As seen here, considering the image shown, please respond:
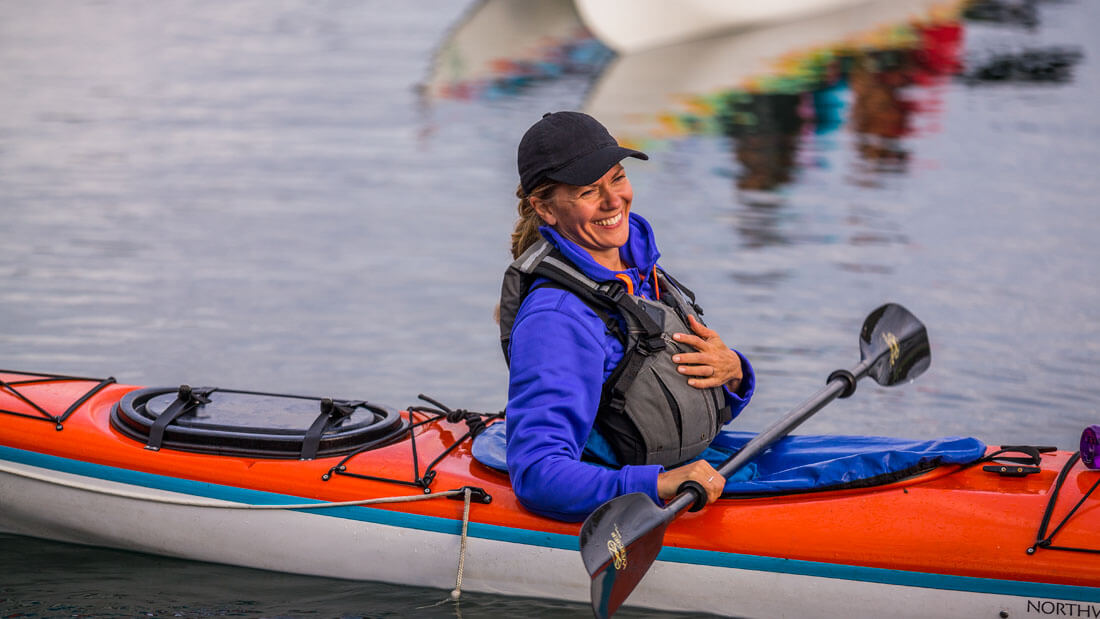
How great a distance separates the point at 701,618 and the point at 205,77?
32.8 feet

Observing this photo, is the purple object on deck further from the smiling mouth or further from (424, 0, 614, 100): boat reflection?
(424, 0, 614, 100): boat reflection

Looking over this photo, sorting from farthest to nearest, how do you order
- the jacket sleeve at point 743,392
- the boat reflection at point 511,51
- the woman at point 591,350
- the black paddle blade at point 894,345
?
1. the boat reflection at point 511,51
2. the black paddle blade at point 894,345
3. the jacket sleeve at point 743,392
4. the woman at point 591,350

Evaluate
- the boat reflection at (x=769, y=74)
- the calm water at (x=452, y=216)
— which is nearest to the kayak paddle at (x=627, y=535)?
the calm water at (x=452, y=216)

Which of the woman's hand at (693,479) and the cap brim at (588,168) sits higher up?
the cap brim at (588,168)

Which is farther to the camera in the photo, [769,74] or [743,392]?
[769,74]

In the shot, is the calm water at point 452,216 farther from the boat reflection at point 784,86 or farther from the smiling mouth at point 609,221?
the smiling mouth at point 609,221

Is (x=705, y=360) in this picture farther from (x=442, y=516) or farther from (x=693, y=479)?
(x=442, y=516)

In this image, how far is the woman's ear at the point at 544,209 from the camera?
132 inches

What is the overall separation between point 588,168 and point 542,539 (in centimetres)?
100

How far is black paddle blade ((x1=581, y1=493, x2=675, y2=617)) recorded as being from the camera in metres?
3.06

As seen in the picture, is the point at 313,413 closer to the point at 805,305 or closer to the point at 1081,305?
the point at 805,305

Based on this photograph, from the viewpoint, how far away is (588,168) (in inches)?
126

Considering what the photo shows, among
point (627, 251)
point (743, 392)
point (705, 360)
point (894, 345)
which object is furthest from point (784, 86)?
point (705, 360)

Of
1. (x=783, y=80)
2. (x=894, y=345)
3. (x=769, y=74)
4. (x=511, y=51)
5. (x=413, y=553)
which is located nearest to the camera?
(x=413, y=553)
